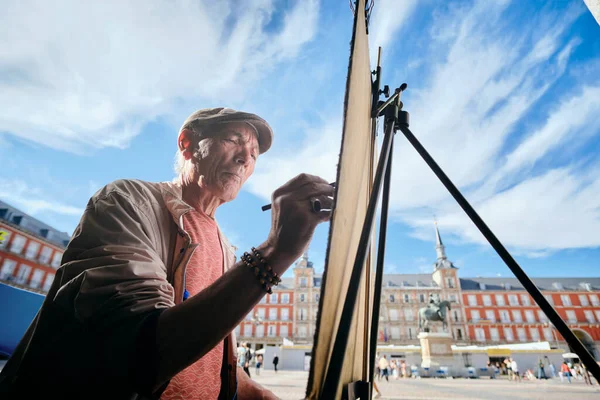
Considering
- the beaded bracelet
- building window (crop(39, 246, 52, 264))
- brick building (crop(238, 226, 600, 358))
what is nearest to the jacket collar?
the beaded bracelet

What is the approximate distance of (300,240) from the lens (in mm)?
806

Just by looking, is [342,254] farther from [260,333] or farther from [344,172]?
[260,333]

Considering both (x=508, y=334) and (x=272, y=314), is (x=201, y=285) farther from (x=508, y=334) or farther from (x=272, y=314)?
(x=508, y=334)

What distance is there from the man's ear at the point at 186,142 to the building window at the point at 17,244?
34204 mm

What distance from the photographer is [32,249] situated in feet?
89.9

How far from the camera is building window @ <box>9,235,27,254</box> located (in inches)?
1019

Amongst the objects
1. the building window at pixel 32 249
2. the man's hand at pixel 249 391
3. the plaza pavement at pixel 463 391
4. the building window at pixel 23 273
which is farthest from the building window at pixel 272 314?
the man's hand at pixel 249 391

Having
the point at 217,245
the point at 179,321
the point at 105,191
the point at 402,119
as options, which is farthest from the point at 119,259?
the point at 402,119

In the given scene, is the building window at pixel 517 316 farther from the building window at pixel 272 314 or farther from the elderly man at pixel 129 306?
the elderly man at pixel 129 306

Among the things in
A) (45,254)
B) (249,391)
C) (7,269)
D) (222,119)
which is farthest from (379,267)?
(45,254)

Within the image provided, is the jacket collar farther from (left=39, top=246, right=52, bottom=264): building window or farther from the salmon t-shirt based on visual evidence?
(left=39, top=246, right=52, bottom=264): building window

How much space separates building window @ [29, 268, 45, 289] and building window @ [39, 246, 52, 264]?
859mm

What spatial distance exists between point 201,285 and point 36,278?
35831 millimetres

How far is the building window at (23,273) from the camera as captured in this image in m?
26.1
